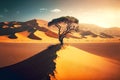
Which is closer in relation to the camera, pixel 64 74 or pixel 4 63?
pixel 64 74

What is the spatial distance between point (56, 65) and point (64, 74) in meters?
1.54

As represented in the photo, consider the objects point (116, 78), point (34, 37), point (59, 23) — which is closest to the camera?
point (116, 78)

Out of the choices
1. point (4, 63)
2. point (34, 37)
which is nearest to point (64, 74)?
point (4, 63)

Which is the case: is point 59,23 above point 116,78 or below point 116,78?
above

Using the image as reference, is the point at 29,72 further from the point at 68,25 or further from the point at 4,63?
the point at 68,25

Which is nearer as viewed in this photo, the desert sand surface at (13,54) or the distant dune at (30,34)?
the desert sand surface at (13,54)

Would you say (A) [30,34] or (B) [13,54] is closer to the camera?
(B) [13,54]

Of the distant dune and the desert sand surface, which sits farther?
the distant dune

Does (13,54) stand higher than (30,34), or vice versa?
(30,34)

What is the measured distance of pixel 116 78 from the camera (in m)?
16.6

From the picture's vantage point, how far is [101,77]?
15914 millimetres

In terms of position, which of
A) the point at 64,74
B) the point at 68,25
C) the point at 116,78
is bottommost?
the point at 116,78

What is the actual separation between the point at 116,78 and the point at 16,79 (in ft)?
31.7

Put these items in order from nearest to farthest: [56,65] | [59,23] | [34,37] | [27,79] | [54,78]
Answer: [54,78]
[27,79]
[56,65]
[59,23]
[34,37]
